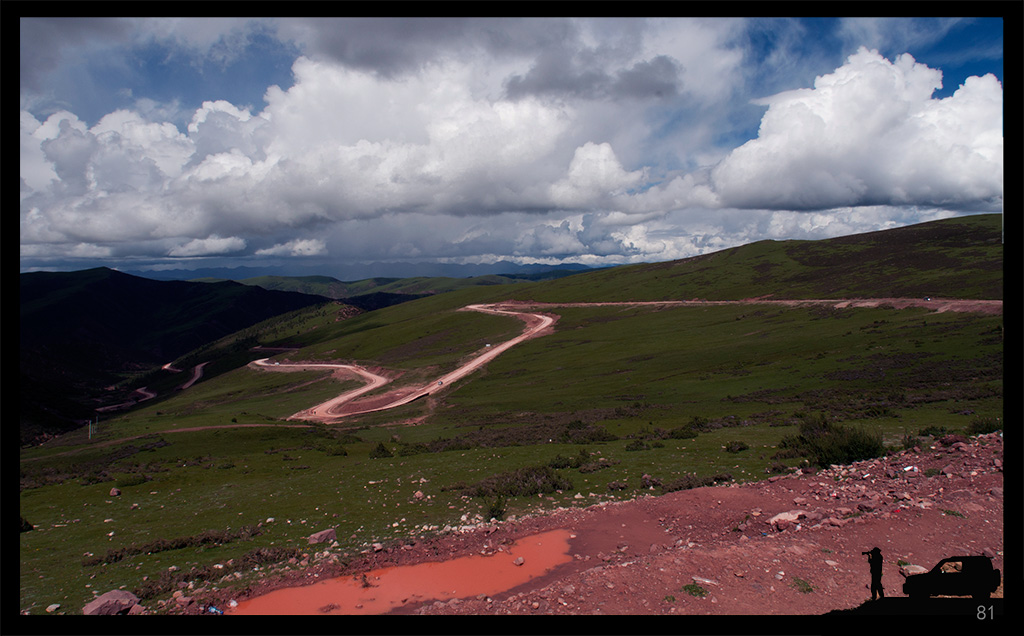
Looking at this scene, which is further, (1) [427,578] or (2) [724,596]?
(1) [427,578]

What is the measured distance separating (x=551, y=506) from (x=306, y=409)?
5550 cm

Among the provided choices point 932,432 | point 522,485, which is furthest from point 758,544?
point 932,432

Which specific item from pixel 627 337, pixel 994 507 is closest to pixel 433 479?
pixel 994 507

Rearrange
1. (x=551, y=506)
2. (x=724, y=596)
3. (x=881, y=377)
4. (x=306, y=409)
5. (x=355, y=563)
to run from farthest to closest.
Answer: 1. (x=306, y=409)
2. (x=881, y=377)
3. (x=551, y=506)
4. (x=355, y=563)
5. (x=724, y=596)

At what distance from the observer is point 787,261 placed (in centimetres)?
15175

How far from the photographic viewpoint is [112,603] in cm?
808

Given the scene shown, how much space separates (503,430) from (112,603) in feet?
87.6

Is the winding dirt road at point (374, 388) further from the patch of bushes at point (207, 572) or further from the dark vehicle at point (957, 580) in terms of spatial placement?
the dark vehicle at point (957, 580)

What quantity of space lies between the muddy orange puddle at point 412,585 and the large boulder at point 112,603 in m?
1.89

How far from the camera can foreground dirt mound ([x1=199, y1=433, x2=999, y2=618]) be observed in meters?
7.04

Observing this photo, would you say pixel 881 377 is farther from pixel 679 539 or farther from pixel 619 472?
pixel 679 539

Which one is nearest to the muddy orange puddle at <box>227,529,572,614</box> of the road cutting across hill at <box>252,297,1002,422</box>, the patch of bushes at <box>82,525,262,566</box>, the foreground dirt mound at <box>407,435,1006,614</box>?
the foreground dirt mound at <box>407,435,1006,614</box>

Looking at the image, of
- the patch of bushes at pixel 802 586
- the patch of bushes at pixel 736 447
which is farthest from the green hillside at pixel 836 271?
the patch of bushes at pixel 802 586

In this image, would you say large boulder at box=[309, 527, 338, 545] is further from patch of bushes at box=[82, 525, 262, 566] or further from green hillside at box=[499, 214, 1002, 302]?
green hillside at box=[499, 214, 1002, 302]
